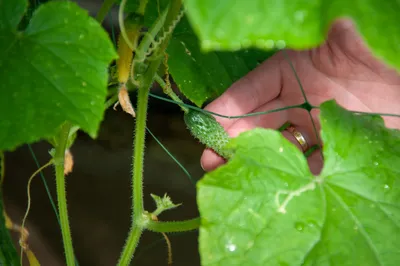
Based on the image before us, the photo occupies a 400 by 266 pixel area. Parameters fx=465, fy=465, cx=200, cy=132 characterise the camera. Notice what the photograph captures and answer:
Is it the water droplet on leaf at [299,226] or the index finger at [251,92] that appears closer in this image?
the water droplet on leaf at [299,226]

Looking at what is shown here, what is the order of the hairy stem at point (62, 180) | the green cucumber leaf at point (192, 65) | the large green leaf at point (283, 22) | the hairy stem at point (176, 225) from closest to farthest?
the large green leaf at point (283, 22) < the hairy stem at point (176, 225) < the hairy stem at point (62, 180) < the green cucumber leaf at point (192, 65)

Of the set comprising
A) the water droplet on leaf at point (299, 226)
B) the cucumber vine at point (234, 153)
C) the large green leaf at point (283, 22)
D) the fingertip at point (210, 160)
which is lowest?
the fingertip at point (210, 160)

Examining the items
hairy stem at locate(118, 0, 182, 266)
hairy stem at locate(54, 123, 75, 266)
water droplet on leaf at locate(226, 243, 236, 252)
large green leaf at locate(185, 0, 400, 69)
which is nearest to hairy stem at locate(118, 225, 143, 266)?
hairy stem at locate(118, 0, 182, 266)

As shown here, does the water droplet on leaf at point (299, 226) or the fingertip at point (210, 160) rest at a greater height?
the water droplet on leaf at point (299, 226)

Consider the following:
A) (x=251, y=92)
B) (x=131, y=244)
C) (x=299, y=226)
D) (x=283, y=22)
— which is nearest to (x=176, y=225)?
(x=131, y=244)

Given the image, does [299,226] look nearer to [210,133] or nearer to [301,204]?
[301,204]

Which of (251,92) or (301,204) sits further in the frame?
(251,92)

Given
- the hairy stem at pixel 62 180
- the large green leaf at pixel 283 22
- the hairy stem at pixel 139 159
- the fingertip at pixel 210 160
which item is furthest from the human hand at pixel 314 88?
the large green leaf at pixel 283 22

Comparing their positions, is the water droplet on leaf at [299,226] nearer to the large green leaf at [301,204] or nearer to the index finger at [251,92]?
the large green leaf at [301,204]
